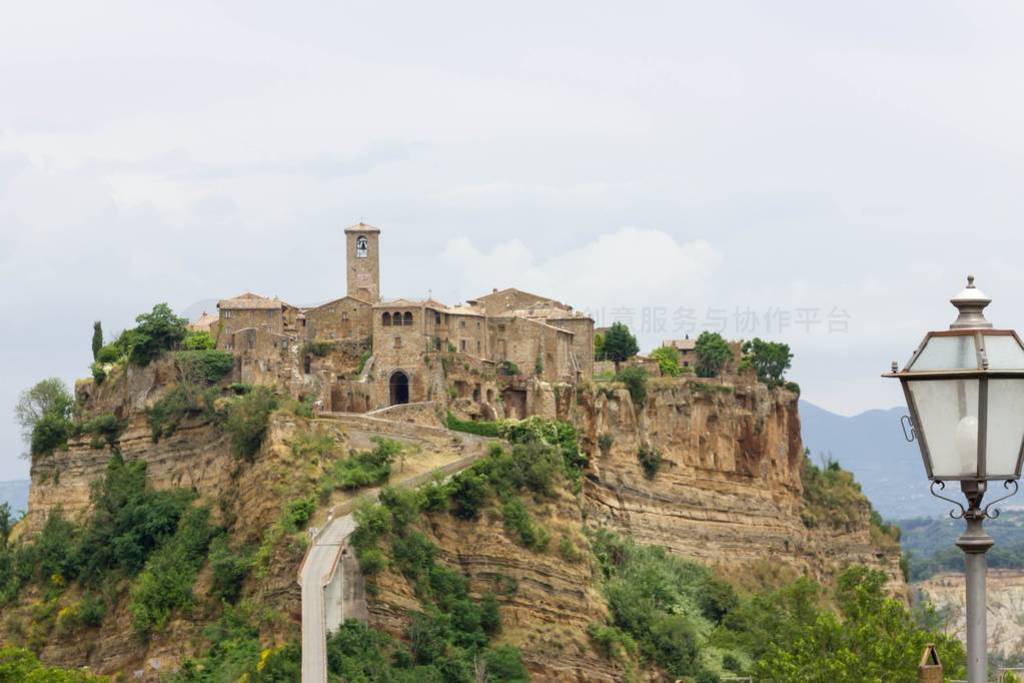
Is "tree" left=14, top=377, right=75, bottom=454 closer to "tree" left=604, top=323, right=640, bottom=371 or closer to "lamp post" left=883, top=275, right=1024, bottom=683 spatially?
"tree" left=604, top=323, right=640, bottom=371

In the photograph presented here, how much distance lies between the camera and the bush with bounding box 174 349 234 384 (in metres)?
67.5

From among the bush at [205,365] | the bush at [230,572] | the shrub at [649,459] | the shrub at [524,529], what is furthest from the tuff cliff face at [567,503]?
the bush at [205,365]

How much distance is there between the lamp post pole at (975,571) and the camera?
889cm

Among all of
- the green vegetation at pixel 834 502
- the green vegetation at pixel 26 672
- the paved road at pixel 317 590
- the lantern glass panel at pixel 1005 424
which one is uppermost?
the green vegetation at pixel 834 502

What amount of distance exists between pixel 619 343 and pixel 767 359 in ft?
35.9

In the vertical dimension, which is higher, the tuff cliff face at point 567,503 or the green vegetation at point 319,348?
the green vegetation at point 319,348

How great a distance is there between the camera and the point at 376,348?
221ft

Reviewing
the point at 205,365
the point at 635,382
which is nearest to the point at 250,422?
the point at 205,365

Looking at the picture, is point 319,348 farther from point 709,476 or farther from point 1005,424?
point 1005,424

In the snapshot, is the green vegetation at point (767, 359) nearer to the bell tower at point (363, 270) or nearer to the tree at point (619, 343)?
the tree at point (619, 343)

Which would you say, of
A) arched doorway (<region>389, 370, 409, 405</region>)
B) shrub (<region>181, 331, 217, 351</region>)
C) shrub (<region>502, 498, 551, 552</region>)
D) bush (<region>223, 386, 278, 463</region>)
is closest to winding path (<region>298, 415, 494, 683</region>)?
shrub (<region>502, 498, 551, 552</region>)

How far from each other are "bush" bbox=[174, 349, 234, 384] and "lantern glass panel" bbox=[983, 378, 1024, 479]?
60228mm

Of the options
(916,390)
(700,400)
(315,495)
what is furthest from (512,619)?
(916,390)

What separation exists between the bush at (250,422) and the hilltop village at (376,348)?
211 cm
